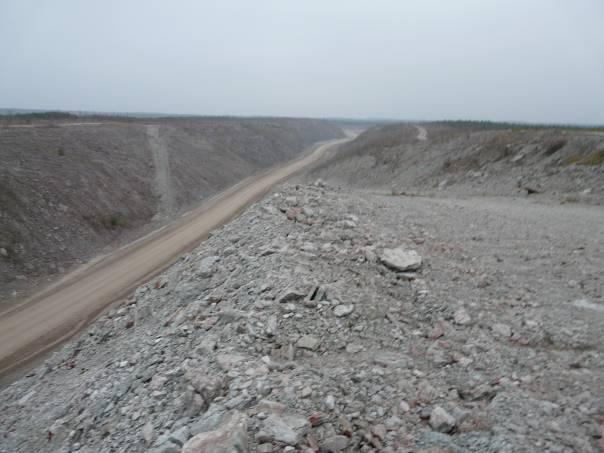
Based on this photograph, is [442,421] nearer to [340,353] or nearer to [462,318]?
[340,353]

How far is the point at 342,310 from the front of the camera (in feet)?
27.8

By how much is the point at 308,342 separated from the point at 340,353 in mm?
623

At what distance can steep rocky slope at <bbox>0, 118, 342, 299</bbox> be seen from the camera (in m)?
21.1

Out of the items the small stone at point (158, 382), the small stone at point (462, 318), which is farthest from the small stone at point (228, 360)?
the small stone at point (462, 318)

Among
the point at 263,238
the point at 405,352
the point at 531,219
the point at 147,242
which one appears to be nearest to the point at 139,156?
the point at 147,242

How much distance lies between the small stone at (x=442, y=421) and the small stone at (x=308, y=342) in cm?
241

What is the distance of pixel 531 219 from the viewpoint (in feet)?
55.1

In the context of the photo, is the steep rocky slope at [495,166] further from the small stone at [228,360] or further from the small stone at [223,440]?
the small stone at [223,440]

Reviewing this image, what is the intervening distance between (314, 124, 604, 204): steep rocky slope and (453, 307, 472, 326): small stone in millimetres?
16152

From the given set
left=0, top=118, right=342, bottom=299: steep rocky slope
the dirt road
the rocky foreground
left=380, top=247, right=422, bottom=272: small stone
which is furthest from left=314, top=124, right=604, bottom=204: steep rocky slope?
the dirt road

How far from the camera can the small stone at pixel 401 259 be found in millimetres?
10461

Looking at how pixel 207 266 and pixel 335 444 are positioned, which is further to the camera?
pixel 207 266

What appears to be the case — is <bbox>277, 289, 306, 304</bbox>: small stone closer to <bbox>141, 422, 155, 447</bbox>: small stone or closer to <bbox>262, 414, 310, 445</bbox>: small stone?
<bbox>262, 414, 310, 445</bbox>: small stone

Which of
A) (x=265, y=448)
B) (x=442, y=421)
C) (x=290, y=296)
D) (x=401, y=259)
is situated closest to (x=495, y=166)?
(x=401, y=259)
